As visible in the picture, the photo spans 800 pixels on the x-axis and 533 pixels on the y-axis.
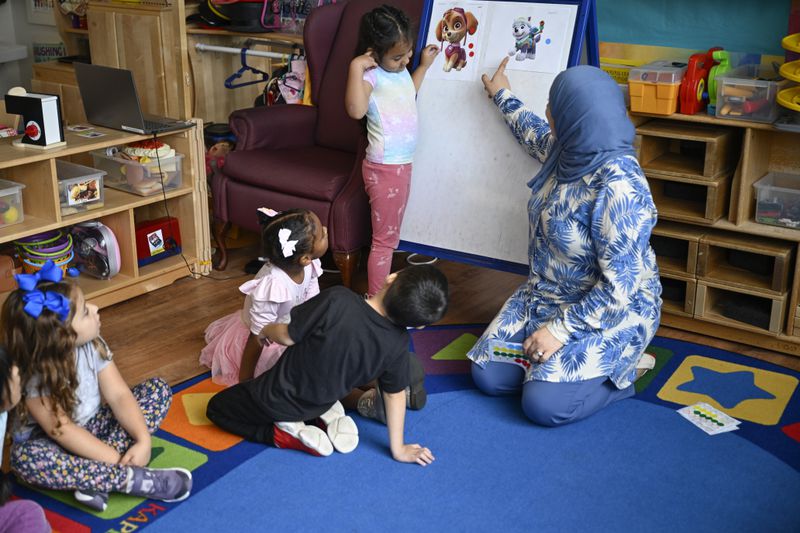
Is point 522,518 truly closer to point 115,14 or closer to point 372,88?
point 372,88

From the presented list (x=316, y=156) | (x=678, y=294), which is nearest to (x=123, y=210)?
(x=316, y=156)

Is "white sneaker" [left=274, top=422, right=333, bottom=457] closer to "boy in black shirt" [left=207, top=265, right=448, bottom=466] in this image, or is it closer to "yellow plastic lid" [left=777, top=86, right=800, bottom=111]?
"boy in black shirt" [left=207, top=265, right=448, bottom=466]

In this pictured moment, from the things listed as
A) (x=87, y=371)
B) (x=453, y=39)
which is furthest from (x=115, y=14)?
(x=87, y=371)

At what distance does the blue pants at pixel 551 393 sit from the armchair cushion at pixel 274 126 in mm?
1445

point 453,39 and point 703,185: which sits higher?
point 453,39

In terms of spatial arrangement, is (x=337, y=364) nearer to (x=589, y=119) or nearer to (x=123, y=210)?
(x=589, y=119)

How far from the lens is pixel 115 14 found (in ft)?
11.9

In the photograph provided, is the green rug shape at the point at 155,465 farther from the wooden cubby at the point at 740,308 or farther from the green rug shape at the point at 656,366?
the wooden cubby at the point at 740,308

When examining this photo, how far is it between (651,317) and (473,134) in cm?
87

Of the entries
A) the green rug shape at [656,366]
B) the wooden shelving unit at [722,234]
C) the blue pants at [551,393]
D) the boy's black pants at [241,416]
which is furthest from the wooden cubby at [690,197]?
the boy's black pants at [241,416]

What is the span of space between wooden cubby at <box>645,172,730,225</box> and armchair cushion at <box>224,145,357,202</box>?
112 centimetres

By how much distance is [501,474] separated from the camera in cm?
229

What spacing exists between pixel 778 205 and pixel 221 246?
210 centimetres

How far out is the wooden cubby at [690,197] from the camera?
302 centimetres
